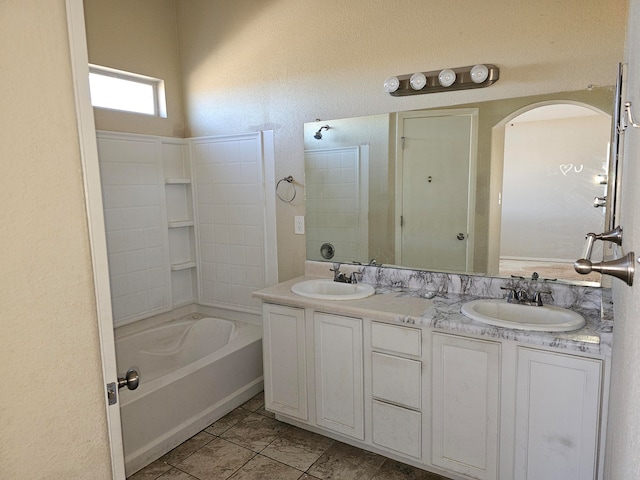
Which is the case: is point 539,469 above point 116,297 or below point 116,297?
below

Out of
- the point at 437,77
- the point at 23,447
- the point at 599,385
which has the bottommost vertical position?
the point at 599,385

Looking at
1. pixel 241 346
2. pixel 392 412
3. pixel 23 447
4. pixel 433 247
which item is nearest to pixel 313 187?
pixel 433 247

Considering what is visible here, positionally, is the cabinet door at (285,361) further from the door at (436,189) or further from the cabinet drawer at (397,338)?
the door at (436,189)

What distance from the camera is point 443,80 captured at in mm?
2381

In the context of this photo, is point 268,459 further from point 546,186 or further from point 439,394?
point 546,186

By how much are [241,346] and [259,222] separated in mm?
937

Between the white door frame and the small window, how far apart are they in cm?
229

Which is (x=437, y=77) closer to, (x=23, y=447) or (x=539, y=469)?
(x=539, y=469)

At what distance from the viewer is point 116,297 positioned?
10.4 ft

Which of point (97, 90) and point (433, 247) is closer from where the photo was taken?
point (433, 247)

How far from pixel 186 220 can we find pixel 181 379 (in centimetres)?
147

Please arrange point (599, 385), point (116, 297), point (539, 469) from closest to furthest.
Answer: point (599, 385) < point (539, 469) < point (116, 297)

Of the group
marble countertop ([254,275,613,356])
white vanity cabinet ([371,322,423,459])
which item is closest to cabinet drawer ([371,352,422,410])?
white vanity cabinet ([371,322,423,459])

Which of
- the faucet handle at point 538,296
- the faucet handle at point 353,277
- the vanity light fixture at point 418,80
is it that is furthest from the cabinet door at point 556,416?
the vanity light fixture at point 418,80
